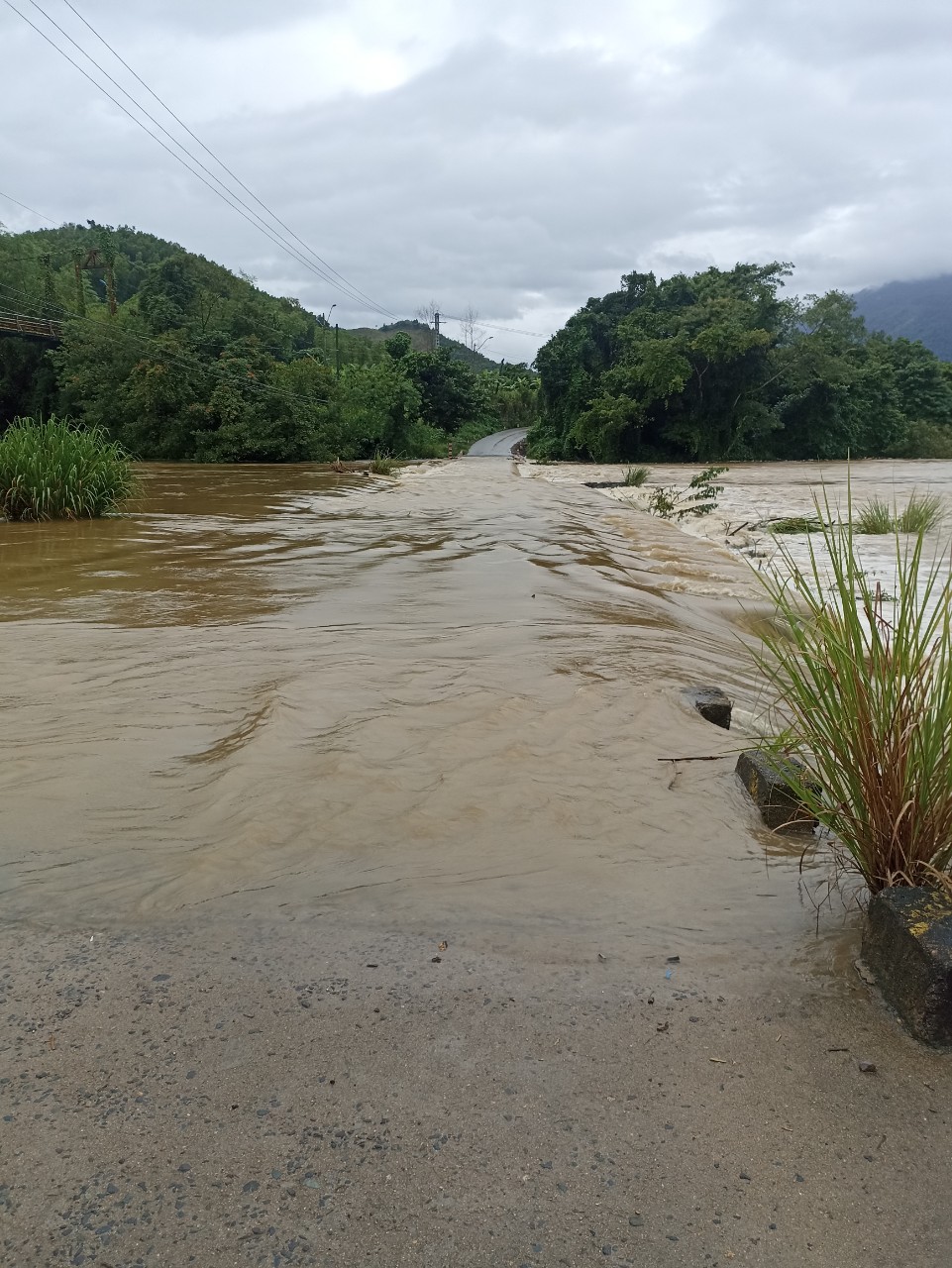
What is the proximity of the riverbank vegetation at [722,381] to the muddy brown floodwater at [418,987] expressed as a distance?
34.4m

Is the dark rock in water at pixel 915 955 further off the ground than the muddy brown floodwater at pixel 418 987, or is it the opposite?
the dark rock in water at pixel 915 955

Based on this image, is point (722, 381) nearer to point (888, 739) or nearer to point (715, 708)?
point (715, 708)

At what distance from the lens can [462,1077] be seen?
1.85 meters

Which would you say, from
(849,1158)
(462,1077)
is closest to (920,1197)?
(849,1158)

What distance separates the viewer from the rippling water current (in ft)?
8.75

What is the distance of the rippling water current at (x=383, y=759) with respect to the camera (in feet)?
8.75

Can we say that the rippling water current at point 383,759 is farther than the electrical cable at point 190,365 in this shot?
No

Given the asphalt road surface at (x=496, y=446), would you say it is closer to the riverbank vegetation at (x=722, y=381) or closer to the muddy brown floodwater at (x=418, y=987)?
the riverbank vegetation at (x=722, y=381)

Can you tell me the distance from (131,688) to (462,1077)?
11.3 ft

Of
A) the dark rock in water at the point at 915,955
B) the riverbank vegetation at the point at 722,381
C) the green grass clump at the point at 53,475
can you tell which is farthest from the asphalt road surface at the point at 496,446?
the dark rock in water at the point at 915,955

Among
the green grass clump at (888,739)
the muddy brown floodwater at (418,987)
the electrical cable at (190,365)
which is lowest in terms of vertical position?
the muddy brown floodwater at (418,987)

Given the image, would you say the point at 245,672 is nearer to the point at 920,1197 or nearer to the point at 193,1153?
the point at 193,1153

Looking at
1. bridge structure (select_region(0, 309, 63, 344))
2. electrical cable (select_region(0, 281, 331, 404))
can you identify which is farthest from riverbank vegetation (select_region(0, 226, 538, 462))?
bridge structure (select_region(0, 309, 63, 344))

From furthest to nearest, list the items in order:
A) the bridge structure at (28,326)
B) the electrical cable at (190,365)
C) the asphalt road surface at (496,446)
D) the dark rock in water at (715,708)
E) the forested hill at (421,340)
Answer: the forested hill at (421,340) < the asphalt road surface at (496,446) < the bridge structure at (28,326) < the electrical cable at (190,365) < the dark rock in water at (715,708)
